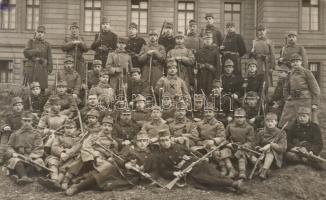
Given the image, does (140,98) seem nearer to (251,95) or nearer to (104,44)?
(251,95)

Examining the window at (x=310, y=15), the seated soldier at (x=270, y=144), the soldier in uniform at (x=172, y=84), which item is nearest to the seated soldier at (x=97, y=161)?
the soldier in uniform at (x=172, y=84)

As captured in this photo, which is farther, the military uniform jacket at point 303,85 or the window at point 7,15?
the window at point 7,15

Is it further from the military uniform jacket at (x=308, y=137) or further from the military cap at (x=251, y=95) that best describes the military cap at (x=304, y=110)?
the military cap at (x=251, y=95)

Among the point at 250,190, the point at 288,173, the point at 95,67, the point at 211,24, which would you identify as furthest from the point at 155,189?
the point at 211,24

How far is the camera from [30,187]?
12.1 m

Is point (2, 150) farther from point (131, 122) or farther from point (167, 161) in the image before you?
point (167, 161)

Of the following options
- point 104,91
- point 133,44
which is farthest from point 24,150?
point 133,44

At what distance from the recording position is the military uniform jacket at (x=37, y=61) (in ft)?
54.9

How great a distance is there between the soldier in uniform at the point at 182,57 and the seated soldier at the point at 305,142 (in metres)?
3.63

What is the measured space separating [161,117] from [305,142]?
3.14 meters

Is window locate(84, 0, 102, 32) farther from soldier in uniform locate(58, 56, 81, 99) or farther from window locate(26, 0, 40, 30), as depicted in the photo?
soldier in uniform locate(58, 56, 81, 99)

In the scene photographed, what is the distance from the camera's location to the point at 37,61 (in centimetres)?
1672

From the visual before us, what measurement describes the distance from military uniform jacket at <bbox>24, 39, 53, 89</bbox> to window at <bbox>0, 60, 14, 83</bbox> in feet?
36.1

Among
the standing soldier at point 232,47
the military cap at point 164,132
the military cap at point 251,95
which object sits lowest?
the military cap at point 164,132
